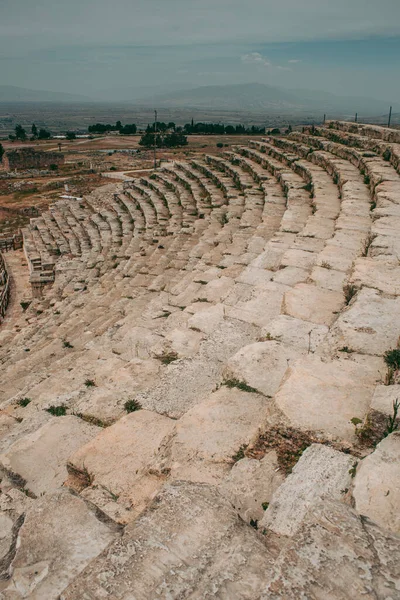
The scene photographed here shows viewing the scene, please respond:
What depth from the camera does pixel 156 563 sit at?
1.73 metres

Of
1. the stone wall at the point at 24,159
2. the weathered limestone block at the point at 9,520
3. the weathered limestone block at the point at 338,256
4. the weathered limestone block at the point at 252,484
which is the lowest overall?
the weathered limestone block at the point at 9,520

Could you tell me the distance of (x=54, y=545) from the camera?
203 cm

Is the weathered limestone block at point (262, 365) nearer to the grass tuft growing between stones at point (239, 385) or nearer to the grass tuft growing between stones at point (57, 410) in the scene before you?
the grass tuft growing between stones at point (239, 385)

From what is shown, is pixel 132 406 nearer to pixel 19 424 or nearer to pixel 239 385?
pixel 239 385

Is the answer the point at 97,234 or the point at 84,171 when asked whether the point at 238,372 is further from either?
the point at 84,171

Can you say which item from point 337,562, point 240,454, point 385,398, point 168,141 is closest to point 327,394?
point 385,398

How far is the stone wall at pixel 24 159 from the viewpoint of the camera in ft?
127

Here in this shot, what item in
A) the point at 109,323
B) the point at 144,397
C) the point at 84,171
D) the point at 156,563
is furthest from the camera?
the point at 84,171

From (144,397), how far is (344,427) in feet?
5.97

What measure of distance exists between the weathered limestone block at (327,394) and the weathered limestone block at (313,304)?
1.17m

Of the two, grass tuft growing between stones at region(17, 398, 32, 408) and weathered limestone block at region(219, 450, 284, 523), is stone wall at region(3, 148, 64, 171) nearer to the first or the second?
grass tuft growing between stones at region(17, 398, 32, 408)

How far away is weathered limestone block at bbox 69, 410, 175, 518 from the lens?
2686mm

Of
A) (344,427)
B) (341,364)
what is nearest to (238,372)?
(341,364)

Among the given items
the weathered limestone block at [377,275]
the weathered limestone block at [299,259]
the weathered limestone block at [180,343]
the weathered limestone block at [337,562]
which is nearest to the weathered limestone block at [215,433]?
the weathered limestone block at [337,562]
